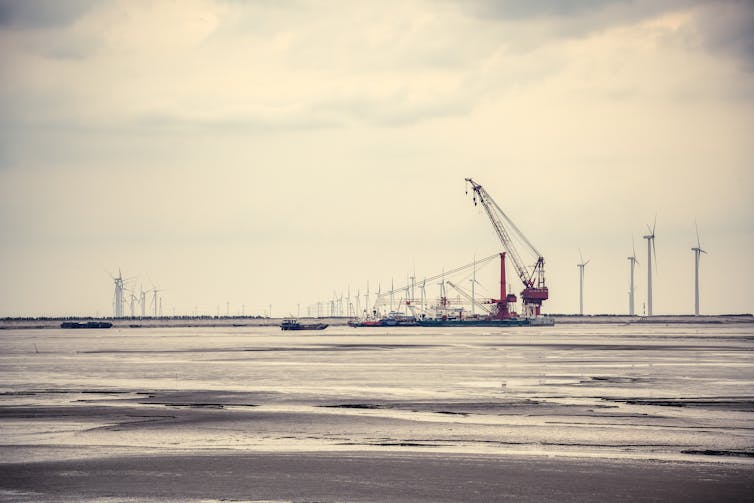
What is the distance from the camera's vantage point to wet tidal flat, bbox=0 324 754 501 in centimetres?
2342

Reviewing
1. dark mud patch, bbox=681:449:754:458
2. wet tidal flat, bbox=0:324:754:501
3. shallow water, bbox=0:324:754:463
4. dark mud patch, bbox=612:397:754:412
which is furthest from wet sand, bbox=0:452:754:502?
dark mud patch, bbox=612:397:754:412

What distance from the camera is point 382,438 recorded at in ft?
105

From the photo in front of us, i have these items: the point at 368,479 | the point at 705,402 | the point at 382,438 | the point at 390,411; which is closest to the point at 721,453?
the point at 382,438

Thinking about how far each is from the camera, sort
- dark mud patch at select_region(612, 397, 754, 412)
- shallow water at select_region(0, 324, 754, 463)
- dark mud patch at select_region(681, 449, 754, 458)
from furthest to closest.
Answer: dark mud patch at select_region(612, 397, 754, 412)
shallow water at select_region(0, 324, 754, 463)
dark mud patch at select_region(681, 449, 754, 458)

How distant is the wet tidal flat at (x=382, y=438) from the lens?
23.4 metres

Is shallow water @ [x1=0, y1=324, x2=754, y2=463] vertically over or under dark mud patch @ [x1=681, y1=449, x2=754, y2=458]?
under

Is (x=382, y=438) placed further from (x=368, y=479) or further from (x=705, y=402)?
(x=705, y=402)

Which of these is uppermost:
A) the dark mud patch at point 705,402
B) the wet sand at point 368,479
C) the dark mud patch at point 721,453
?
the wet sand at point 368,479

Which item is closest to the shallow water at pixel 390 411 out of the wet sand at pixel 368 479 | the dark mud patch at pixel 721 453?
the dark mud patch at pixel 721 453

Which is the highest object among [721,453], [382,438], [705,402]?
[721,453]

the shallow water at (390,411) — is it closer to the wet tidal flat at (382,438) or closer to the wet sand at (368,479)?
the wet tidal flat at (382,438)

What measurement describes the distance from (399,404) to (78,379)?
27444 mm

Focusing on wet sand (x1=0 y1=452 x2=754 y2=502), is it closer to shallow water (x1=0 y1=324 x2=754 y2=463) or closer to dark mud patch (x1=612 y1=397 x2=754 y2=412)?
shallow water (x1=0 y1=324 x2=754 y2=463)

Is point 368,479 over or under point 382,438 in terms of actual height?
over
